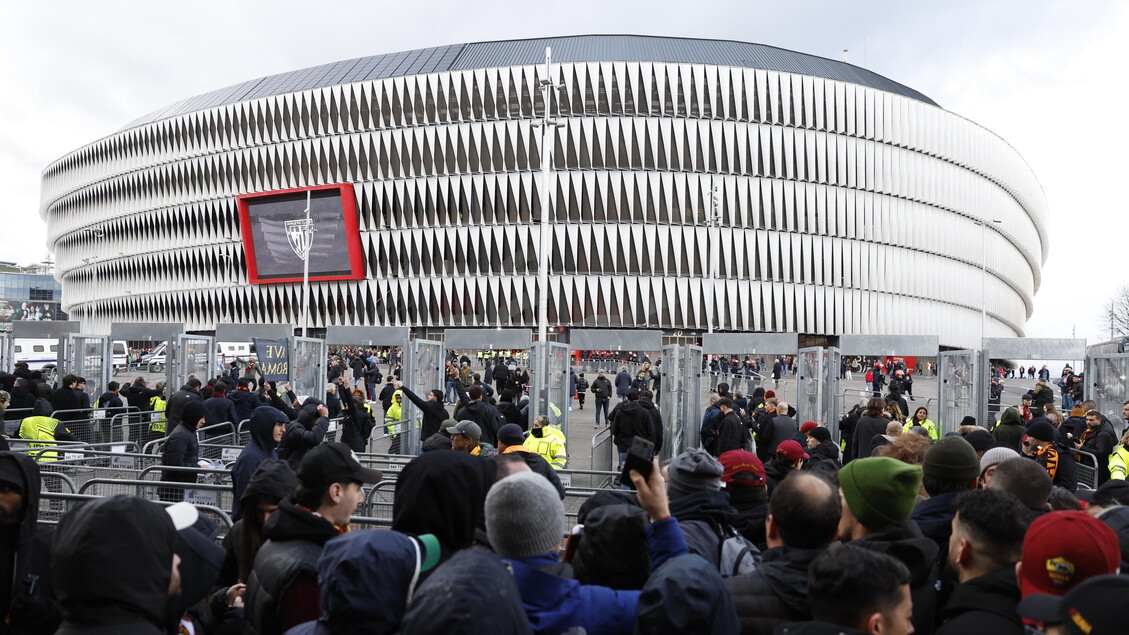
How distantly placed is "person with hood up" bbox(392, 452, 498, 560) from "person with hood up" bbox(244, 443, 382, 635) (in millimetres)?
389

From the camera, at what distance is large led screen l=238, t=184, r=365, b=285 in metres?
61.3

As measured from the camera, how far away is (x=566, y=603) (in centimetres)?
288

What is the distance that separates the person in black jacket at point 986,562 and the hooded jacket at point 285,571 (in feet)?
8.09

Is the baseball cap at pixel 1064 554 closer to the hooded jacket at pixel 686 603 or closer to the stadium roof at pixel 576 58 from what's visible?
the hooded jacket at pixel 686 603

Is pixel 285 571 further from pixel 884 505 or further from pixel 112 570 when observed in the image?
pixel 884 505

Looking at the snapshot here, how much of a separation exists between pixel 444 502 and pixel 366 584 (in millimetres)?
545

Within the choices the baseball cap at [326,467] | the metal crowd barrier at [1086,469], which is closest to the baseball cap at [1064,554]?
the baseball cap at [326,467]

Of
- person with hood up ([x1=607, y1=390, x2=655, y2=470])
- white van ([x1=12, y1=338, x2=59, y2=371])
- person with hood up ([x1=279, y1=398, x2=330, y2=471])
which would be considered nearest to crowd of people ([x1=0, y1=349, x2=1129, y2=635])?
person with hood up ([x1=279, y1=398, x2=330, y2=471])

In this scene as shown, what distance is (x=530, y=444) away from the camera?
9.77 meters

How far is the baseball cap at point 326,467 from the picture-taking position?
3.69 m

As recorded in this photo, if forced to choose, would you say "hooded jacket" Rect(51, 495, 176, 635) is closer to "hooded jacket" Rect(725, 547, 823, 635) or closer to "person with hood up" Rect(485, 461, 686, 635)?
"person with hood up" Rect(485, 461, 686, 635)

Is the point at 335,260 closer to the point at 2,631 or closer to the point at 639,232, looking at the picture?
the point at 639,232

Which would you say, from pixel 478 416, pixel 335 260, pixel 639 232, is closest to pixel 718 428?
pixel 478 416

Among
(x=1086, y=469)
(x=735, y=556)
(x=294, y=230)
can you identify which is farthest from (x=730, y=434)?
(x=294, y=230)
